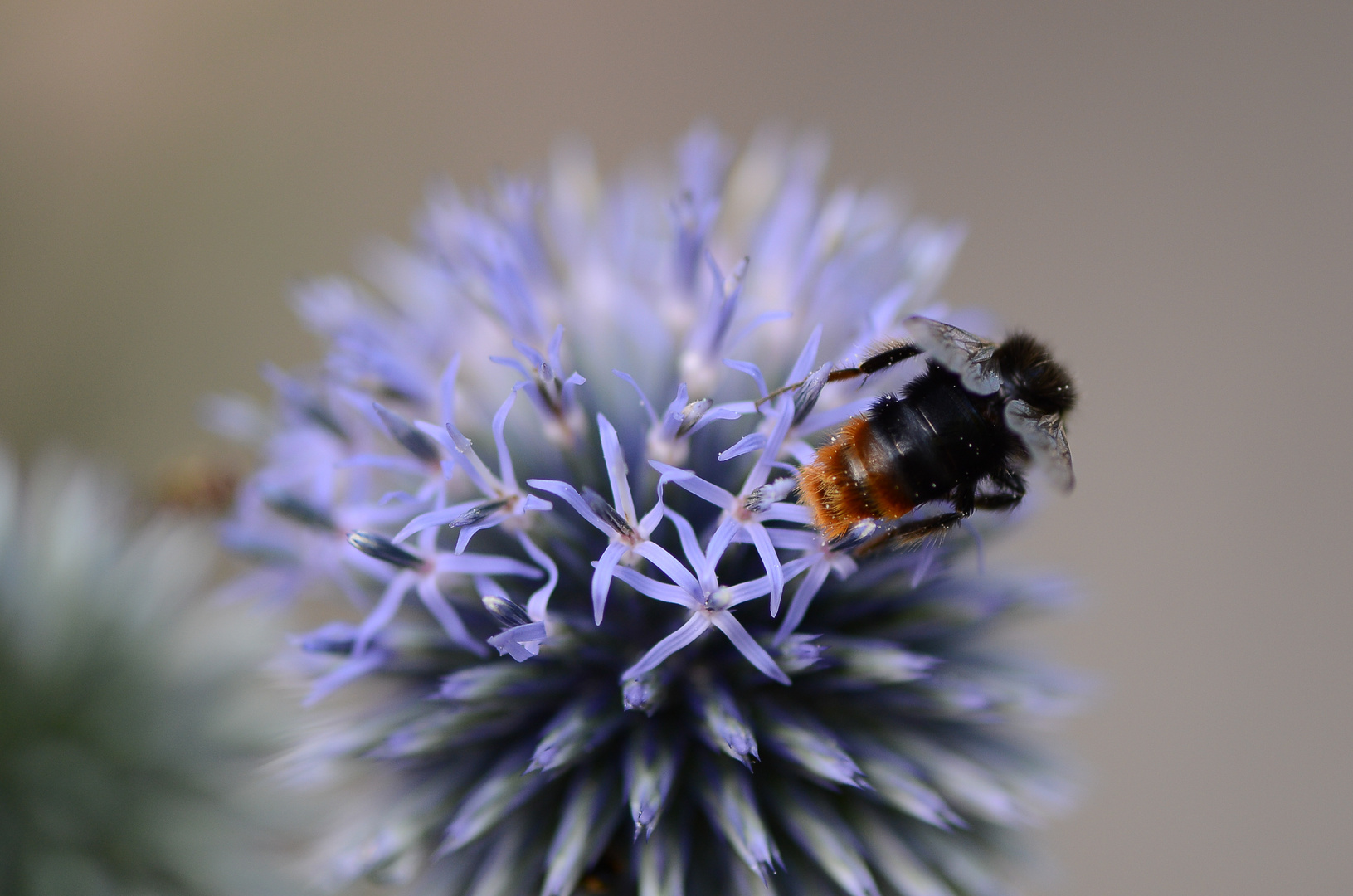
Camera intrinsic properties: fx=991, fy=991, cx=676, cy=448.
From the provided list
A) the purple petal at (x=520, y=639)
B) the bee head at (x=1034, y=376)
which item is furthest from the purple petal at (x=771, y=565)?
the bee head at (x=1034, y=376)

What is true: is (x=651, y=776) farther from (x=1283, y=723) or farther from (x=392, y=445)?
(x=1283, y=723)

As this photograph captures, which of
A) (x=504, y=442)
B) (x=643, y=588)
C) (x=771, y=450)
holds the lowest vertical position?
(x=643, y=588)

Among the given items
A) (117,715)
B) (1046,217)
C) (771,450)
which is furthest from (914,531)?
(1046,217)

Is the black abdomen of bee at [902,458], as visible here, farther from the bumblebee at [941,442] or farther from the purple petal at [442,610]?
the purple petal at [442,610]

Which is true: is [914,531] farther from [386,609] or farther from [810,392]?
[386,609]

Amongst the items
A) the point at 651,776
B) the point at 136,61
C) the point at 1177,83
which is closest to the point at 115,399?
the point at 136,61

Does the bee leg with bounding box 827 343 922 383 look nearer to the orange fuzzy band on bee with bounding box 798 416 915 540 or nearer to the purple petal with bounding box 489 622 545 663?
the orange fuzzy band on bee with bounding box 798 416 915 540
